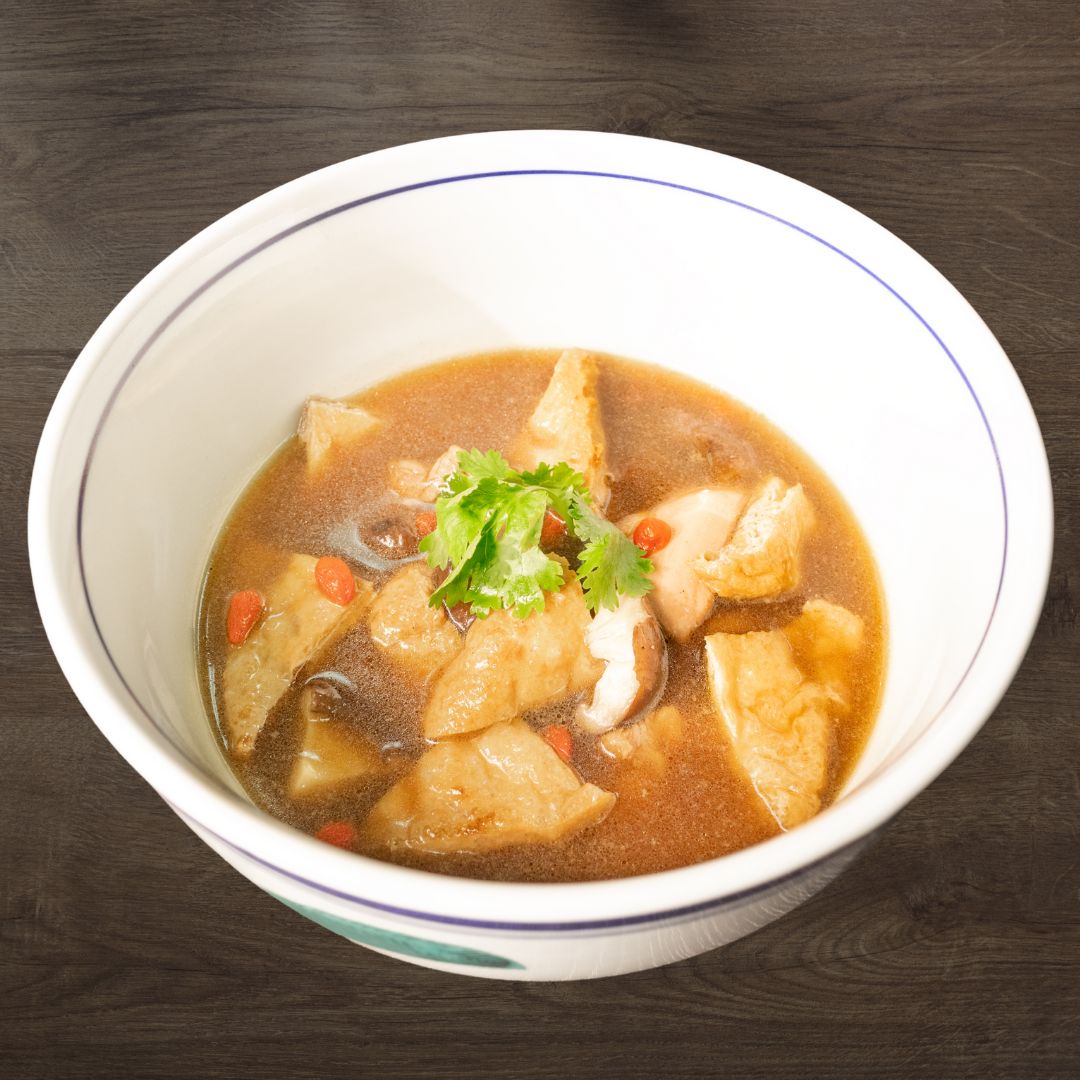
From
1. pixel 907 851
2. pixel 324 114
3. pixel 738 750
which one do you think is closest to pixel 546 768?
pixel 738 750

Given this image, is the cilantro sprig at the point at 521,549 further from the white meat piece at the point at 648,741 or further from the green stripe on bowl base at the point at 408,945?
the green stripe on bowl base at the point at 408,945

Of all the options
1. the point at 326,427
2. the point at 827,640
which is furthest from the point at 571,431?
the point at 827,640

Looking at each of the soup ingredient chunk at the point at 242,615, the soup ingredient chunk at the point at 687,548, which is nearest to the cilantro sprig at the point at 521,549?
the soup ingredient chunk at the point at 687,548

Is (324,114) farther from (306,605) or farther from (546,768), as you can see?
(546,768)

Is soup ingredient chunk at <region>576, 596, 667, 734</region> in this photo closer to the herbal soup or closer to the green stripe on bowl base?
the herbal soup

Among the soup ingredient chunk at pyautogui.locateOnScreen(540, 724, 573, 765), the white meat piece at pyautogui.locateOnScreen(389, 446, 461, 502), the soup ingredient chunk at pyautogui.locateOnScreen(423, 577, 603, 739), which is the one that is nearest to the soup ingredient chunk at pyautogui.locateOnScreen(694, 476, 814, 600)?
the soup ingredient chunk at pyautogui.locateOnScreen(423, 577, 603, 739)
